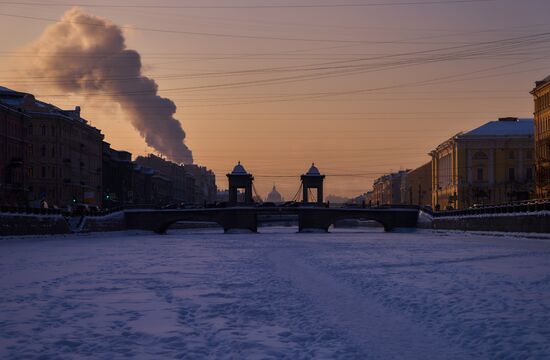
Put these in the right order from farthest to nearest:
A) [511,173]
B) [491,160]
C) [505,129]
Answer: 1. [505,129]
2. [491,160]
3. [511,173]

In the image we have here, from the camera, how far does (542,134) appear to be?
106 m

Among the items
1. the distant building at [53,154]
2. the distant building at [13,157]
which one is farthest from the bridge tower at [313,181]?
the distant building at [13,157]

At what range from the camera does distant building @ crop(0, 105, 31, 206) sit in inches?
3797

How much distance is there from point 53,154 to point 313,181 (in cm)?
3848

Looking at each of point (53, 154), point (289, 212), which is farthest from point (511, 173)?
point (53, 154)

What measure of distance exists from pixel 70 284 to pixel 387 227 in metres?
103

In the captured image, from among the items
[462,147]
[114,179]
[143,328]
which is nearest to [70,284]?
[143,328]

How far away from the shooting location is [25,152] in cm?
10944

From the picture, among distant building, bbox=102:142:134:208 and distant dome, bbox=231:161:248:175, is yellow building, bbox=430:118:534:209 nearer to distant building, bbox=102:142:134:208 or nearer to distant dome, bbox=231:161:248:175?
distant dome, bbox=231:161:248:175

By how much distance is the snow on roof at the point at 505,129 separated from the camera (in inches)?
5340

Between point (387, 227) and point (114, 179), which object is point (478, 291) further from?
point (114, 179)

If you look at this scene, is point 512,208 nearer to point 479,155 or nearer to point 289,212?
point 289,212

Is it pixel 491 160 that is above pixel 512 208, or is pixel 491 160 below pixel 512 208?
above

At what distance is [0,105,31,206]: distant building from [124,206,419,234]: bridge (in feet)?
69.0
